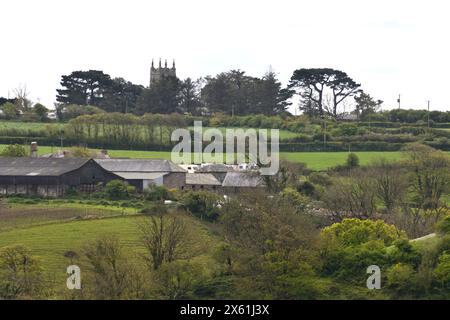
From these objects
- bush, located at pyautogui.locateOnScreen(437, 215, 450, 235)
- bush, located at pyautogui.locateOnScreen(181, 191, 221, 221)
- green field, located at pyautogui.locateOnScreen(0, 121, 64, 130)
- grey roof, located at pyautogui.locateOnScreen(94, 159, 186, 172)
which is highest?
green field, located at pyautogui.locateOnScreen(0, 121, 64, 130)

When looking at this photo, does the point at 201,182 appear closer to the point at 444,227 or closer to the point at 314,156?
the point at 314,156

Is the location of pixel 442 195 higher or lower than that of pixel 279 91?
lower

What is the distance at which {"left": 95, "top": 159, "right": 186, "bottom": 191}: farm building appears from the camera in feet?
173

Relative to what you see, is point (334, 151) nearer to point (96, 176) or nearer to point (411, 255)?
point (96, 176)

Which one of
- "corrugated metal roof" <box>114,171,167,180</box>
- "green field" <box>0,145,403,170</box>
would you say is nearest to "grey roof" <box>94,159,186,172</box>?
"corrugated metal roof" <box>114,171,167,180</box>

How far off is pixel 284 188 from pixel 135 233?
1415 centimetres

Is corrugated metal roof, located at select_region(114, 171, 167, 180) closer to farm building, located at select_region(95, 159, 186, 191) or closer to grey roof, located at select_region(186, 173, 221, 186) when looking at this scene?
farm building, located at select_region(95, 159, 186, 191)

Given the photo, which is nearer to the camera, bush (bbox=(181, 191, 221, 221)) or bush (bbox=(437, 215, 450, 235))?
bush (bbox=(437, 215, 450, 235))

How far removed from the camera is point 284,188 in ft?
163

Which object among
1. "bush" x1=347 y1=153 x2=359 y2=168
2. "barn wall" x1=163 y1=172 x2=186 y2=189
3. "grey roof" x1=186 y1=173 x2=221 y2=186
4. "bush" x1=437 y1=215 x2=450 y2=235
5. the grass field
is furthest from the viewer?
"bush" x1=347 y1=153 x2=359 y2=168

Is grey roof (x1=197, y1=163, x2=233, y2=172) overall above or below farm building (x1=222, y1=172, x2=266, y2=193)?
above

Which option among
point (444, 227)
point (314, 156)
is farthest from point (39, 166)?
point (444, 227)
